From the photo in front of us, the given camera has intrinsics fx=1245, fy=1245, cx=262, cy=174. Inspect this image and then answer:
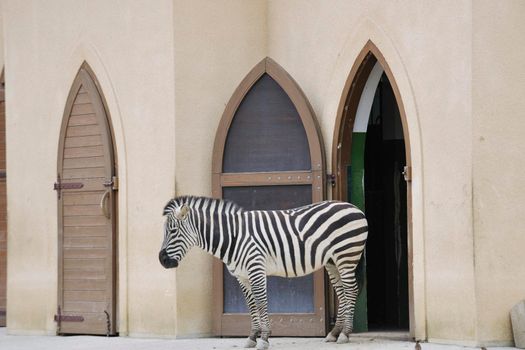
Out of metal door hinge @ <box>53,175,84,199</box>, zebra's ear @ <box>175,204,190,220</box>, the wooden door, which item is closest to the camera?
zebra's ear @ <box>175,204,190,220</box>

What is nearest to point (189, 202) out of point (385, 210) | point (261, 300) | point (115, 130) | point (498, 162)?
point (261, 300)

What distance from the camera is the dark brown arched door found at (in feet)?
38.0

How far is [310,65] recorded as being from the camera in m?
12.1

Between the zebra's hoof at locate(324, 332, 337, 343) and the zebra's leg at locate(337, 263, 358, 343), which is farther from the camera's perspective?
the zebra's hoof at locate(324, 332, 337, 343)

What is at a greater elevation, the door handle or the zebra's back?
the door handle

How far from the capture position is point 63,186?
12773mm

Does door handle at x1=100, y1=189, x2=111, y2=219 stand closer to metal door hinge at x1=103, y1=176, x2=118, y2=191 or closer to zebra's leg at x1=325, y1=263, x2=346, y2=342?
metal door hinge at x1=103, y1=176, x2=118, y2=191

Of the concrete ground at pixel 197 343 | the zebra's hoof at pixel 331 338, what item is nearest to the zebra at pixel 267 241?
the zebra's hoof at pixel 331 338

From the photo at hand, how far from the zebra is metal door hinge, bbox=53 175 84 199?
86.8 inches

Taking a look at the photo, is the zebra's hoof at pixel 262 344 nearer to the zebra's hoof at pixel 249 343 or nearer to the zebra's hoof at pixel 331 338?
the zebra's hoof at pixel 249 343

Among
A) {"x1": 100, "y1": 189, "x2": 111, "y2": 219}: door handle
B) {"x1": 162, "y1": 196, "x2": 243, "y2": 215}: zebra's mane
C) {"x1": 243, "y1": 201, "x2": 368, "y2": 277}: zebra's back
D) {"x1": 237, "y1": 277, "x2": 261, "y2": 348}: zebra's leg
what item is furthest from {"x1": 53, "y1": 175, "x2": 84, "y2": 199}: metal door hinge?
{"x1": 237, "y1": 277, "x2": 261, "y2": 348}: zebra's leg

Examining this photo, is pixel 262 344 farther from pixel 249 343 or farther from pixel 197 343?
pixel 197 343

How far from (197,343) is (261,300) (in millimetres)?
1120

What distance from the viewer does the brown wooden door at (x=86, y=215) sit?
487 inches
